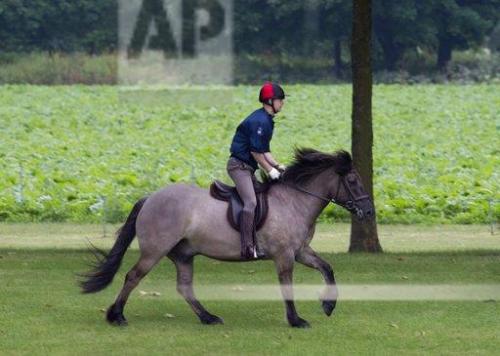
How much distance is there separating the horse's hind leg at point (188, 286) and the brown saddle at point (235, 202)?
707 millimetres

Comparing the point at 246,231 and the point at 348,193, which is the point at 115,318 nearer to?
the point at 246,231

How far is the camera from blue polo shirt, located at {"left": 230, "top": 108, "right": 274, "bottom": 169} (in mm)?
14930

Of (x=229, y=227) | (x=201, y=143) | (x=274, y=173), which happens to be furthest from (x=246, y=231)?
(x=201, y=143)

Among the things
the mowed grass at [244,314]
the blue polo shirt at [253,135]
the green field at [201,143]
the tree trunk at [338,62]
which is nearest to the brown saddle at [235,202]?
the blue polo shirt at [253,135]

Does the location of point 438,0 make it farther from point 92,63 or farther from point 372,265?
point 372,265

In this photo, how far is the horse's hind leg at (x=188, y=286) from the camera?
50.0ft

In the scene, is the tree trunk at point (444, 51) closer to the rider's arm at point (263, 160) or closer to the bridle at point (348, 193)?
the bridle at point (348, 193)

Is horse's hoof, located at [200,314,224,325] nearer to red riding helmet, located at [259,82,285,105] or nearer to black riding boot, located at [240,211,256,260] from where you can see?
black riding boot, located at [240,211,256,260]

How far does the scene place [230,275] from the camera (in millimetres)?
19250

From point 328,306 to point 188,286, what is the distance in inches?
57.2

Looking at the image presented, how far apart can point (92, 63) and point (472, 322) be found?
2561 inches

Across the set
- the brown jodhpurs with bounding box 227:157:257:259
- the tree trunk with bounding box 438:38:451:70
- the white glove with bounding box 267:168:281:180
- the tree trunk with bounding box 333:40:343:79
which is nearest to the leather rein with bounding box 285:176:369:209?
the white glove with bounding box 267:168:281:180

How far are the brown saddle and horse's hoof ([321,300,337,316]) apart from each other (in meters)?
1.09

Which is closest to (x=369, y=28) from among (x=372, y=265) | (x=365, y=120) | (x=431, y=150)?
(x=365, y=120)
